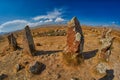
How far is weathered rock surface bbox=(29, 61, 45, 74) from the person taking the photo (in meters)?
32.5

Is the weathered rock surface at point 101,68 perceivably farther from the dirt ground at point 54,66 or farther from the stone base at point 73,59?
the stone base at point 73,59

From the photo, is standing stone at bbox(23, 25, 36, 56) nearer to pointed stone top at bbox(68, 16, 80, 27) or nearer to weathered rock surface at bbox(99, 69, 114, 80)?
pointed stone top at bbox(68, 16, 80, 27)

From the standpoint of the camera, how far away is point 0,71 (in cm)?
3472

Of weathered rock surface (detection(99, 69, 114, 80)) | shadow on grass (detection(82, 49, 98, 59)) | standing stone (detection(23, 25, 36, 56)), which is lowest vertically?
weathered rock surface (detection(99, 69, 114, 80))

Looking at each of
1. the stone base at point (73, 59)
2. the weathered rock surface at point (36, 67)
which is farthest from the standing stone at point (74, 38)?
the weathered rock surface at point (36, 67)

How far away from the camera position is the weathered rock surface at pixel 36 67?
107ft

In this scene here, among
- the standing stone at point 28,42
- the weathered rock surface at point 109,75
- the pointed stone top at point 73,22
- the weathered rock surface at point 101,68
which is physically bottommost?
the weathered rock surface at point 109,75

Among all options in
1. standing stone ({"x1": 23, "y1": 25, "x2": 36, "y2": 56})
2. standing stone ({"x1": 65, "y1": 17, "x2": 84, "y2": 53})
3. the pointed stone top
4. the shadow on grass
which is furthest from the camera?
standing stone ({"x1": 23, "y1": 25, "x2": 36, "y2": 56})

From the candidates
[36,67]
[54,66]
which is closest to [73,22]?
[54,66]

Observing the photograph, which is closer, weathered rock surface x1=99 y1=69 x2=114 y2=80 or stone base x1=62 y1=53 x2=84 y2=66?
weathered rock surface x1=99 y1=69 x2=114 y2=80

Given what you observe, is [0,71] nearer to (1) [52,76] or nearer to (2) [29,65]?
(2) [29,65]

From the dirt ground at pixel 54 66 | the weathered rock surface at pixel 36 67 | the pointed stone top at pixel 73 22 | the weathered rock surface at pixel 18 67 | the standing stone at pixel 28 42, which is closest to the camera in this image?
the dirt ground at pixel 54 66

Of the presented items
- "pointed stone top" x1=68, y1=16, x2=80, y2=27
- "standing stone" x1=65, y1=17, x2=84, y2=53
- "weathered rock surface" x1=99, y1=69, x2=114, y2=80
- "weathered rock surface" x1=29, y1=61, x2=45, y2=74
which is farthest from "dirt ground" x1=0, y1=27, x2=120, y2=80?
"pointed stone top" x1=68, y1=16, x2=80, y2=27

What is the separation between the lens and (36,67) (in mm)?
32781
